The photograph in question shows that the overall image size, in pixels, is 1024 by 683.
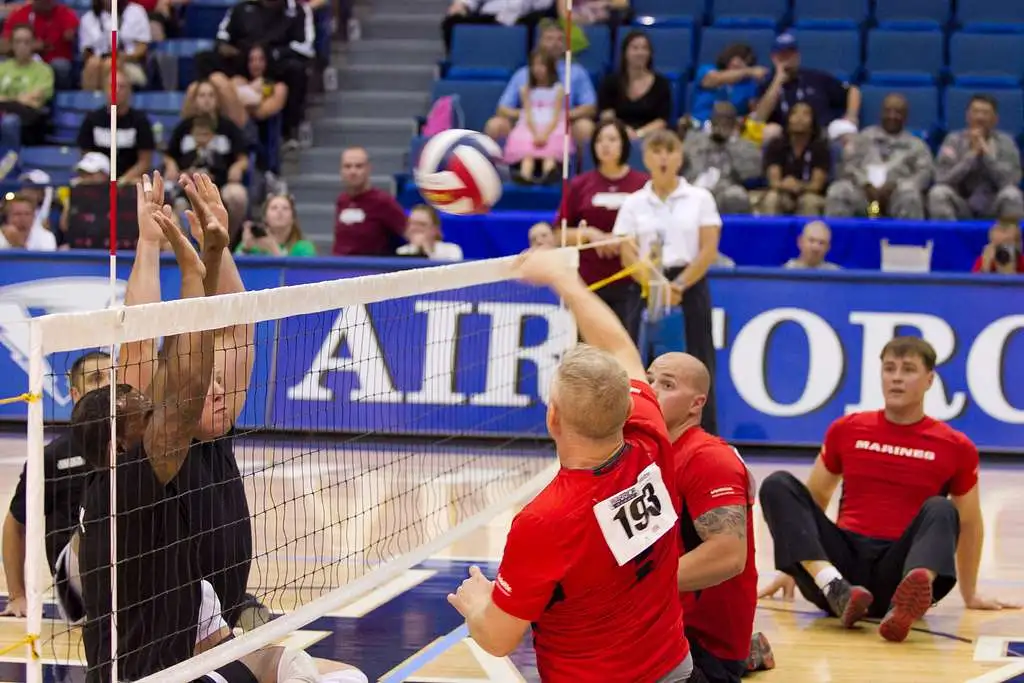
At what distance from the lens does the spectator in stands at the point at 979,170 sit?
14719mm

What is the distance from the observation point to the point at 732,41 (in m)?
16.9

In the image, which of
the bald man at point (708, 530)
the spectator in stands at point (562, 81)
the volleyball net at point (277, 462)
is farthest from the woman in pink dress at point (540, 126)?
the bald man at point (708, 530)

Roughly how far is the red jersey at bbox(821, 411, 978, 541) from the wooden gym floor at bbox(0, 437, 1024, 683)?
1.72ft

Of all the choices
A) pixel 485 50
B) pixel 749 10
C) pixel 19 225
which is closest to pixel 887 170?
pixel 749 10

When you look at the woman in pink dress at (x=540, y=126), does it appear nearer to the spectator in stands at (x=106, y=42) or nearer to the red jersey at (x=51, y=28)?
the spectator in stands at (x=106, y=42)

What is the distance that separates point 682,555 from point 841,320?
6.71 meters

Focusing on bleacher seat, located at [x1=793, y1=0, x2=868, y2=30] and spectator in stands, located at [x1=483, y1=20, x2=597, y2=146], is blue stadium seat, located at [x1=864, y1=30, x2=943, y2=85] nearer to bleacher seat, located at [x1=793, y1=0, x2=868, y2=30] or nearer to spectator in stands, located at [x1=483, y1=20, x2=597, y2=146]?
bleacher seat, located at [x1=793, y1=0, x2=868, y2=30]

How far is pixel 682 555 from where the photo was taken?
19.8 ft

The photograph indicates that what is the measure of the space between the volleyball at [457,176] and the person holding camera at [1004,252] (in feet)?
19.4

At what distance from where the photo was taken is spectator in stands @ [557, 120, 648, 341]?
1112 cm

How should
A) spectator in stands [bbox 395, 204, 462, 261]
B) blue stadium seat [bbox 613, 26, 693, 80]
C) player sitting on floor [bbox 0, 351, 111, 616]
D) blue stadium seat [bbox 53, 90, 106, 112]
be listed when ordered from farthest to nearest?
1. blue stadium seat [bbox 53, 90, 106, 112]
2. blue stadium seat [bbox 613, 26, 693, 80]
3. spectator in stands [bbox 395, 204, 462, 261]
4. player sitting on floor [bbox 0, 351, 111, 616]

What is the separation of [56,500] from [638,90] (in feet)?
31.5

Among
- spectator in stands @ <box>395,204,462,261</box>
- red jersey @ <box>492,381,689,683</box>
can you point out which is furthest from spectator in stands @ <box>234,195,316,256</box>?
red jersey @ <box>492,381,689,683</box>

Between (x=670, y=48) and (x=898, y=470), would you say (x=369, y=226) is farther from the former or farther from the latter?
(x=898, y=470)
